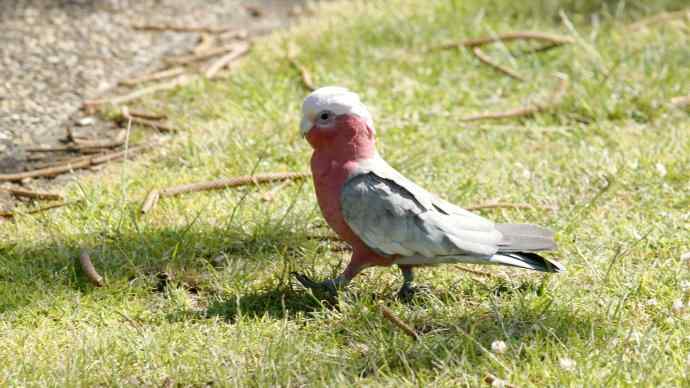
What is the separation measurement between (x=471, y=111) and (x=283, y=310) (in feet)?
6.63

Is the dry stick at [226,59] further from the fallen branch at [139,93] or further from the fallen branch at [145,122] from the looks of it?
the fallen branch at [145,122]

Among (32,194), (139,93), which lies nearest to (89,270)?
(32,194)

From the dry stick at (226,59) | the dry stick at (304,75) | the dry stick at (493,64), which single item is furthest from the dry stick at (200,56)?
the dry stick at (493,64)

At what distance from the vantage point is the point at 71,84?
187 inches

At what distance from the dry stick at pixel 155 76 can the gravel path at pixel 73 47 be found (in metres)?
0.12

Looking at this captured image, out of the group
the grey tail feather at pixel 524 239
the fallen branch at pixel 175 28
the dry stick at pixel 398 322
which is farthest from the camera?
the fallen branch at pixel 175 28

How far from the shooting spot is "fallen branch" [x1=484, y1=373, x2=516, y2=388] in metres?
2.39

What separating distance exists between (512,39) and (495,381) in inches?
120

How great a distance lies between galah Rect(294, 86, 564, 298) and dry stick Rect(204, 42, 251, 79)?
83.6 inches

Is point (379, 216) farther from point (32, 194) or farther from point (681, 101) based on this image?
point (681, 101)

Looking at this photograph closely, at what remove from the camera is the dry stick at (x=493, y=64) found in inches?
188

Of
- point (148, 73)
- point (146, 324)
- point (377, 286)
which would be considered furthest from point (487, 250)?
point (148, 73)

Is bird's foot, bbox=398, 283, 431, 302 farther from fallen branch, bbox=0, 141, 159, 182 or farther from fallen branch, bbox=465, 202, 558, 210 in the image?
fallen branch, bbox=0, 141, 159, 182

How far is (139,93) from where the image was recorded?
458 cm
